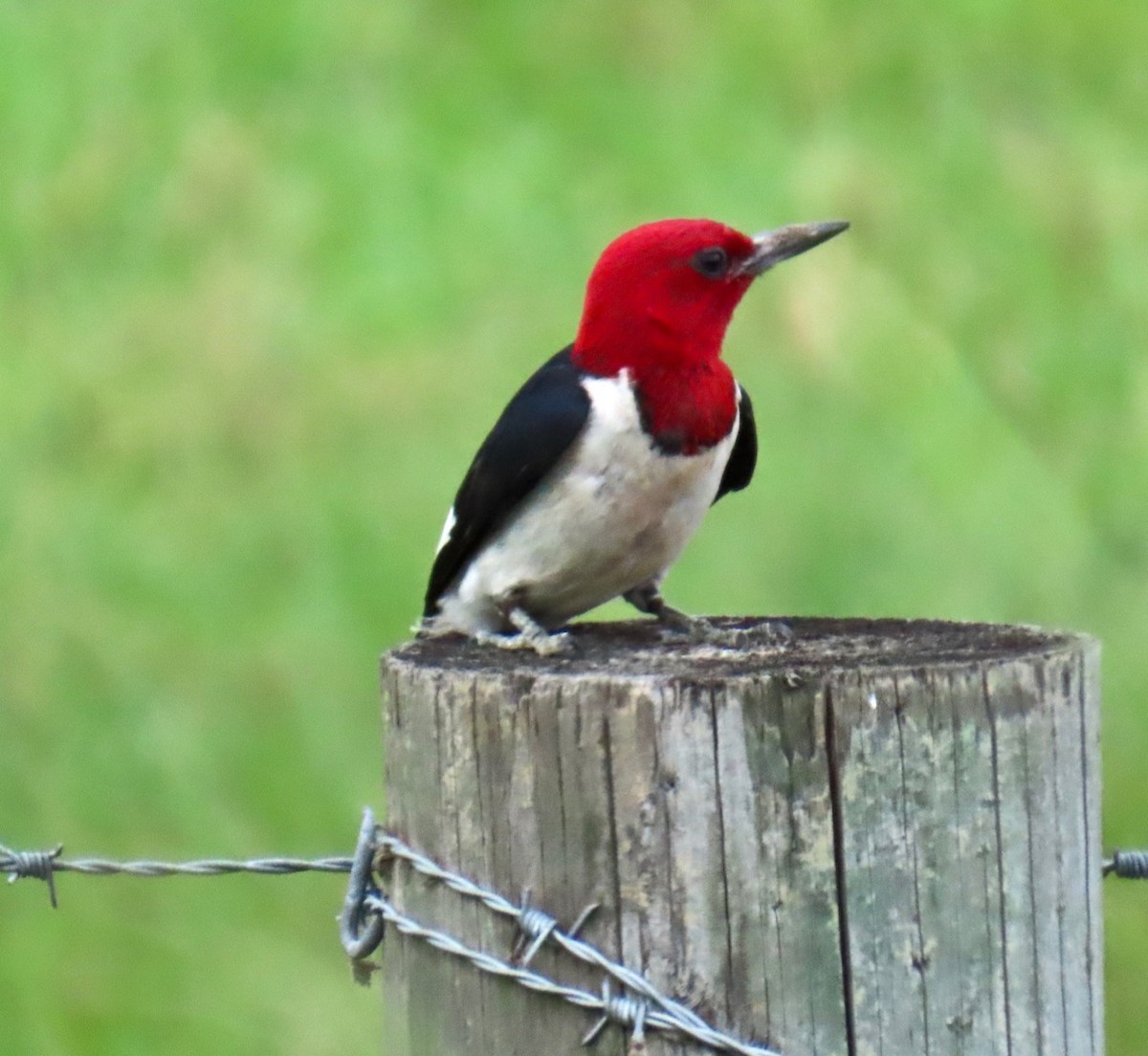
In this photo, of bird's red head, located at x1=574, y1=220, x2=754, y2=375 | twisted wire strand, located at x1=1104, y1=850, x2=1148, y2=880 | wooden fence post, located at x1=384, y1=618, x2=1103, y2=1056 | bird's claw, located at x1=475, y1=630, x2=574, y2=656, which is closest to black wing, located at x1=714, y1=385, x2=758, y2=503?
bird's red head, located at x1=574, y1=220, x2=754, y2=375

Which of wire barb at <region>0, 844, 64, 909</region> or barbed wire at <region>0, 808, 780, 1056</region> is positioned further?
wire barb at <region>0, 844, 64, 909</region>

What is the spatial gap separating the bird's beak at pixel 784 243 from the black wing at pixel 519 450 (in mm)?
374

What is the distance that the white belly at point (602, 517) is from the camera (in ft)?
10.9

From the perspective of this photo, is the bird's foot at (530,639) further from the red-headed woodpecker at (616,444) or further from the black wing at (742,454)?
the black wing at (742,454)

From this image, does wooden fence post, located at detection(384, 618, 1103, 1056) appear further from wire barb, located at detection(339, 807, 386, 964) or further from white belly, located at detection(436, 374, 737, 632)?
white belly, located at detection(436, 374, 737, 632)

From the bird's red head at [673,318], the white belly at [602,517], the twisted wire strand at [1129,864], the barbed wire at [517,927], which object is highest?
the bird's red head at [673,318]

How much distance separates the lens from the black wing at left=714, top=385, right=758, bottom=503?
12.2 ft

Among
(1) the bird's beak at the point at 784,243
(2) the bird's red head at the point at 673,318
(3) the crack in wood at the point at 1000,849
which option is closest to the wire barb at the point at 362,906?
(3) the crack in wood at the point at 1000,849

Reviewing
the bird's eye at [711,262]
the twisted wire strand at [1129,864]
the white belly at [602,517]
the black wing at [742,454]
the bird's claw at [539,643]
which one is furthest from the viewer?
the black wing at [742,454]

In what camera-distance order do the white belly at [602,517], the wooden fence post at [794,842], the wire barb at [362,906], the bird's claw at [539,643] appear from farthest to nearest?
the white belly at [602,517], the bird's claw at [539,643], the wire barb at [362,906], the wooden fence post at [794,842]

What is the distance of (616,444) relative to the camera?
333cm

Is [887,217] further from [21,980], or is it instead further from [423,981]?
[423,981]

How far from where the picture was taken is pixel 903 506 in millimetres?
5762

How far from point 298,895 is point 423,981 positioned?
3205 millimetres
